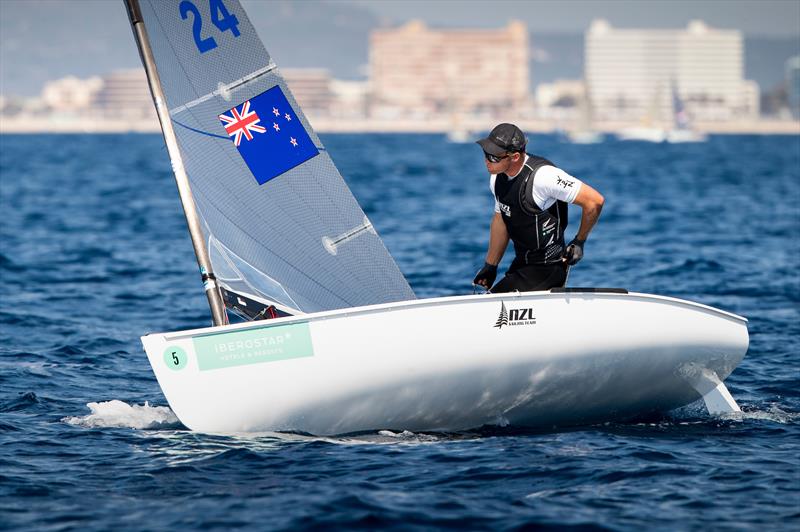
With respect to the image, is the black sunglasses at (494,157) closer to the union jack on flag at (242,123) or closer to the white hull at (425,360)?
the white hull at (425,360)

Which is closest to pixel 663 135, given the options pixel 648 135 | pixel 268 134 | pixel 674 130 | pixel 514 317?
pixel 648 135

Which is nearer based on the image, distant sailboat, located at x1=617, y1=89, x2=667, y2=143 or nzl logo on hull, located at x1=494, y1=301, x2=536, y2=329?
nzl logo on hull, located at x1=494, y1=301, x2=536, y2=329

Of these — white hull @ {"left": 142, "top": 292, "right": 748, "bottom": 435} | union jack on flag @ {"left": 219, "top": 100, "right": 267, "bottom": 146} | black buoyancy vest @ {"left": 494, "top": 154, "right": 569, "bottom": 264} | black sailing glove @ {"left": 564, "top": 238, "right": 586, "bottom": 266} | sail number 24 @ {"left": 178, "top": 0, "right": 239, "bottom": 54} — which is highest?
sail number 24 @ {"left": 178, "top": 0, "right": 239, "bottom": 54}

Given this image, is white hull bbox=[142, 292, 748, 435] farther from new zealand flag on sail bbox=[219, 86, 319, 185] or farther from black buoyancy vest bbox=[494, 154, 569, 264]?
new zealand flag on sail bbox=[219, 86, 319, 185]

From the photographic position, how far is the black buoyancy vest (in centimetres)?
690

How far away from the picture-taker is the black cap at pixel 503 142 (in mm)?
6734

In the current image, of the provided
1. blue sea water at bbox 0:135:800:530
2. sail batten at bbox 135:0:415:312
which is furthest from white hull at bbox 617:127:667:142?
sail batten at bbox 135:0:415:312

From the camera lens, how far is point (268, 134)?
7.52 m

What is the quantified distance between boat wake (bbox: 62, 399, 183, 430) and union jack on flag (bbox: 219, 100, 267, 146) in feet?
6.01

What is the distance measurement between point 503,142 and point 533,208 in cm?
48

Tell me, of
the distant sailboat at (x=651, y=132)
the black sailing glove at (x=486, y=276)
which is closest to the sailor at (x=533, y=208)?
the black sailing glove at (x=486, y=276)

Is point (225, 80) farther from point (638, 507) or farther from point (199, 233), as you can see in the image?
point (638, 507)

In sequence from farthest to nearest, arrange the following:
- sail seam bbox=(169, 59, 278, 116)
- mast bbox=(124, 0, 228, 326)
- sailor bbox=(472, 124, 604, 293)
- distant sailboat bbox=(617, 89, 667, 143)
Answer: distant sailboat bbox=(617, 89, 667, 143)
sail seam bbox=(169, 59, 278, 116)
mast bbox=(124, 0, 228, 326)
sailor bbox=(472, 124, 604, 293)

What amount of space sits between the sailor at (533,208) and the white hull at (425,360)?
525mm
